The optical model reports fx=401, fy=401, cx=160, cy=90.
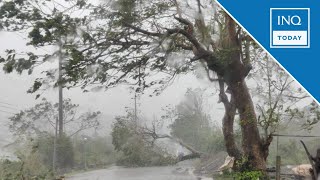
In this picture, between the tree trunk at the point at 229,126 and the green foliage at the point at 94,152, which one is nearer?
the tree trunk at the point at 229,126

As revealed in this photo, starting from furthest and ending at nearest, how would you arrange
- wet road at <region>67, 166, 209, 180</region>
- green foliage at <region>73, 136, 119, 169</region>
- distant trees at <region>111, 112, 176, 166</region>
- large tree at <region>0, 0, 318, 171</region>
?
green foliage at <region>73, 136, 119, 169</region>
distant trees at <region>111, 112, 176, 166</region>
wet road at <region>67, 166, 209, 180</region>
large tree at <region>0, 0, 318, 171</region>

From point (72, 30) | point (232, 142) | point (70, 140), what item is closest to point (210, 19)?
point (72, 30)

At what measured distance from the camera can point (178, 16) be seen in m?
10.2

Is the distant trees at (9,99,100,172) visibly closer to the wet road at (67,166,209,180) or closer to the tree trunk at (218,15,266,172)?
the wet road at (67,166,209,180)

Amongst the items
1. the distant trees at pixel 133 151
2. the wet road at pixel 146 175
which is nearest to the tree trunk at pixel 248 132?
the wet road at pixel 146 175

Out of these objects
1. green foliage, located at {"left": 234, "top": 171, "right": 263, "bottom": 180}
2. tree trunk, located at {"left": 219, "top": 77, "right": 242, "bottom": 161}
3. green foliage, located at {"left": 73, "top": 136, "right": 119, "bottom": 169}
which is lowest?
green foliage, located at {"left": 73, "top": 136, "right": 119, "bottom": 169}

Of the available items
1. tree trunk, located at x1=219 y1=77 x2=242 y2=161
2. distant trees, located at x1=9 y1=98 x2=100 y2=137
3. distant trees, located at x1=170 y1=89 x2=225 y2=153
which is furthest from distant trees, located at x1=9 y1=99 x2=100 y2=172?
tree trunk, located at x1=219 y1=77 x2=242 y2=161

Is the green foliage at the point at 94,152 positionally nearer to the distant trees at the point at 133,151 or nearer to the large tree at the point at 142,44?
the distant trees at the point at 133,151

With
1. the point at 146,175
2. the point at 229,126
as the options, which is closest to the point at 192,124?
the point at 146,175

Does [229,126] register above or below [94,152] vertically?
above

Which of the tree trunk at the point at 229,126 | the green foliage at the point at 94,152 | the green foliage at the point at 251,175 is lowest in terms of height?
the green foliage at the point at 94,152

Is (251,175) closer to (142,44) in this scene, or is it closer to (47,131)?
(142,44)

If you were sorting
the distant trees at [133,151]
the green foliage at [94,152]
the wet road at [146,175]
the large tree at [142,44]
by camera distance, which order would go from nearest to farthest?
1. the large tree at [142,44]
2. the wet road at [146,175]
3. the distant trees at [133,151]
4. the green foliage at [94,152]

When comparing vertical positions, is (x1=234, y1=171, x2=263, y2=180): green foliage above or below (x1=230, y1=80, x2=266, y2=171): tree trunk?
below
